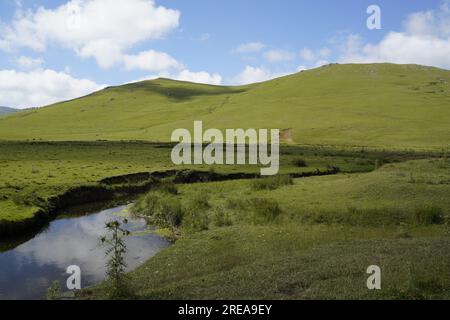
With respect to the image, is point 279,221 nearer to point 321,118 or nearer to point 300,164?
point 300,164

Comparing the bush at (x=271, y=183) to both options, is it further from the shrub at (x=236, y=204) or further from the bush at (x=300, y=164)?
the bush at (x=300, y=164)

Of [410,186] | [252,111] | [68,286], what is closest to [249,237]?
[68,286]

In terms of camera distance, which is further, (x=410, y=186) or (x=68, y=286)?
(x=410, y=186)

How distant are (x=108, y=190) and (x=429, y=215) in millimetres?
34110

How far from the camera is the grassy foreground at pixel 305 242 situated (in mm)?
17578

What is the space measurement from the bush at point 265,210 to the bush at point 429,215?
9681 millimetres

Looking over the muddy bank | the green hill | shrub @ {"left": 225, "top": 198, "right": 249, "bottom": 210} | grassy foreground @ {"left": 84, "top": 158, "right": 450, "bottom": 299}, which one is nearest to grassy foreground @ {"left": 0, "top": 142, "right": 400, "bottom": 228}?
the muddy bank

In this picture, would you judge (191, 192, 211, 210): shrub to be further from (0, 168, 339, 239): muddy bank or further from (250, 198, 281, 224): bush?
(0, 168, 339, 239): muddy bank

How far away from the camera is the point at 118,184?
53.2 meters

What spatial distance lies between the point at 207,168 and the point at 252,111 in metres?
104

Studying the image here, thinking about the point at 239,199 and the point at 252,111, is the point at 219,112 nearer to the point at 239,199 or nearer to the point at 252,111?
the point at 252,111

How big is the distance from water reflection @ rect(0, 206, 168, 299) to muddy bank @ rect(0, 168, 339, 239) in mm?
1462

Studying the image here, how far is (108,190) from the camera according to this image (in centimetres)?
5081

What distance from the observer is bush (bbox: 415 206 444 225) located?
29.6 meters
